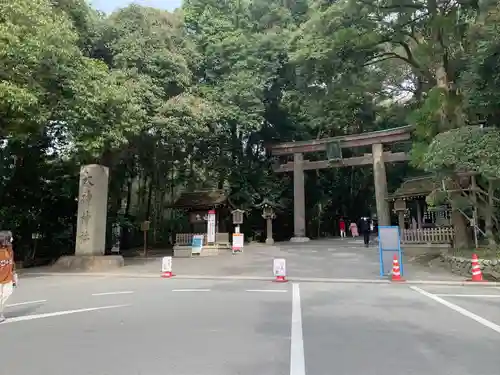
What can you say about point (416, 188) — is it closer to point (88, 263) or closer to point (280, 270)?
point (280, 270)

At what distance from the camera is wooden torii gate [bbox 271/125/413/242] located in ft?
87.4

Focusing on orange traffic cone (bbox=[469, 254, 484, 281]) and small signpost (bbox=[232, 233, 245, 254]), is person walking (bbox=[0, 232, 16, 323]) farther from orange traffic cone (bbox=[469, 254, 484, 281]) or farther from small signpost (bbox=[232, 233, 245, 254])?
small signpost (bbox=[232, 233, 245, 254])

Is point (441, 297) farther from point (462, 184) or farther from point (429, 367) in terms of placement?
point (462, 184)

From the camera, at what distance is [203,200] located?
25.8 metres

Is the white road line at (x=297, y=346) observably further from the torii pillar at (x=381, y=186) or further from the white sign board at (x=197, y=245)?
the torii pillar at (x=381, y=186)

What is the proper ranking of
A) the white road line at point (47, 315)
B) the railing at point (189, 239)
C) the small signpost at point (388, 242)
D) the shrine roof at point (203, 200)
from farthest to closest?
the shrine roof at point (203, 200) < the railing at point (189, 239) < the small signpost at point (388, 242) < the white road line at point (47, 315)

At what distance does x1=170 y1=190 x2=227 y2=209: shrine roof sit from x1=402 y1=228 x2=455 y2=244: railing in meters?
11.2

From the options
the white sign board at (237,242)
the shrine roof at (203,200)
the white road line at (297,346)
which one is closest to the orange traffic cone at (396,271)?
the white road line at (297,346)

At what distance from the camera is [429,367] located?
4.45 metres

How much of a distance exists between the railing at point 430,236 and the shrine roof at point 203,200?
11.2 meters

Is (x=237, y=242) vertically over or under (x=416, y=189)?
under

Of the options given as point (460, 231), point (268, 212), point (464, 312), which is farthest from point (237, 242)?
point (464, 312)

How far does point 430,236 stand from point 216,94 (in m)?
14.5

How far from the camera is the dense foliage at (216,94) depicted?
528 inches
